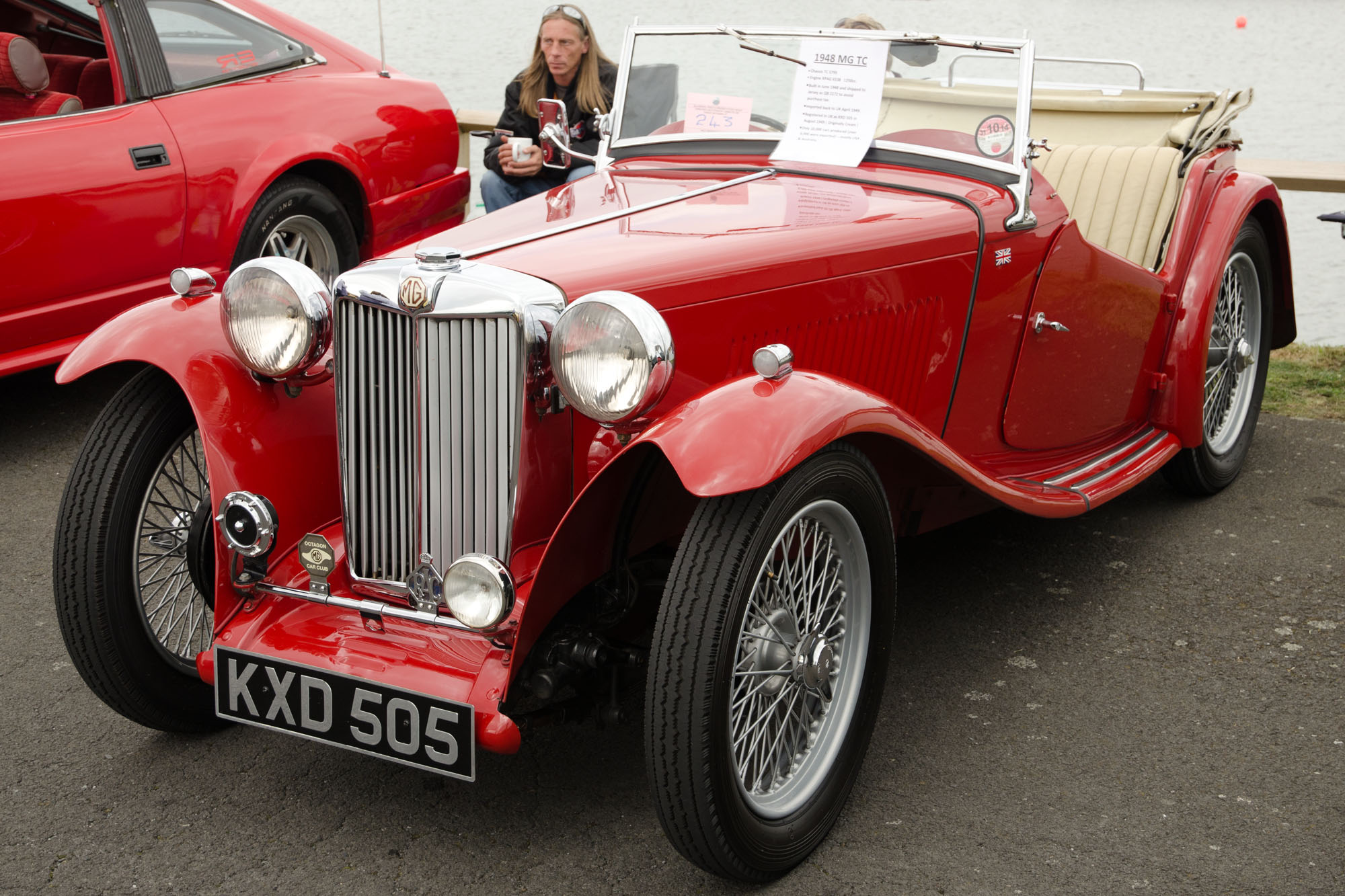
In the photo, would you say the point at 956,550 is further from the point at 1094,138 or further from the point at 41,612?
the point at 41,612

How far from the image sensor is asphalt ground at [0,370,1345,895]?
2227 mm

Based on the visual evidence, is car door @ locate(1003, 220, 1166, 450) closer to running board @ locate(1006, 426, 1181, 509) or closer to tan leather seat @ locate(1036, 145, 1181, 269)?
Result: running board @ locate(1006, 426, 1181, 509)

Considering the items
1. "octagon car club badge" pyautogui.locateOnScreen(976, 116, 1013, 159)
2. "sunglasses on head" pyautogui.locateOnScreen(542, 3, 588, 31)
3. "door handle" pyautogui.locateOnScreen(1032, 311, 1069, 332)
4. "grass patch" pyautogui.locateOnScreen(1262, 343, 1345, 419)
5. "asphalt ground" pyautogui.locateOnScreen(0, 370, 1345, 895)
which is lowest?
"grass patch" pyautogui.locateOnScreen(1262, 343, 1345, 419)

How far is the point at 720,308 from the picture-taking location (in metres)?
2.43

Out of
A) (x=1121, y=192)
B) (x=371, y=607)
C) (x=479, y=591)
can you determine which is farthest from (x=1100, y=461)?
(x=371, y=607)

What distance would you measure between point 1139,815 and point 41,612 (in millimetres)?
2725

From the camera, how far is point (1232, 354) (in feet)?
13.8

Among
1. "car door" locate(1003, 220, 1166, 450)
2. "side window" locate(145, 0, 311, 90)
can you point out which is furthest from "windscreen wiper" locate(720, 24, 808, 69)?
"side window" locate(145, 0, 311, 90)

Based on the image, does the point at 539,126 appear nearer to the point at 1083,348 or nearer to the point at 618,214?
the point at 618,214

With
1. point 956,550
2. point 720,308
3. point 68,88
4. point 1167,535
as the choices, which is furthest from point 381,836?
point 68,88

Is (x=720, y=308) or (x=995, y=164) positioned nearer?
(x=720, y=308)

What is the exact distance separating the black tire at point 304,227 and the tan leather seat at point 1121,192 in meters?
2.82

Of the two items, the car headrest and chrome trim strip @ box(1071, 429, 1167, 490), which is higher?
the car headrest

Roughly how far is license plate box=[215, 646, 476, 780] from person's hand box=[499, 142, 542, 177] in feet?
5.73
